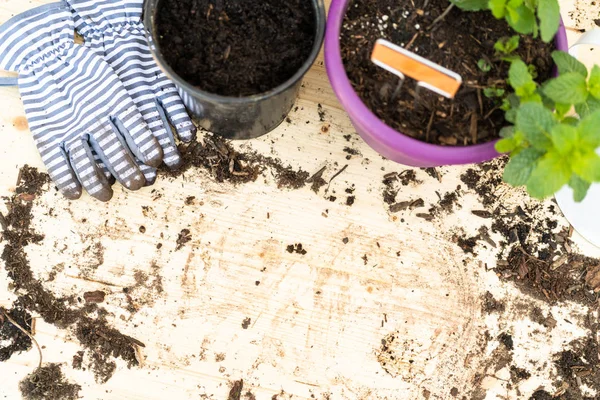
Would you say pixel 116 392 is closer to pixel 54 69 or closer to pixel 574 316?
pixel 54 69

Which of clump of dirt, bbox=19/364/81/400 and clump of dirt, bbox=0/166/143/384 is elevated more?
clump of dirt, bbox=0/166/143/384

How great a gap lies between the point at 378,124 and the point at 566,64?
32cm

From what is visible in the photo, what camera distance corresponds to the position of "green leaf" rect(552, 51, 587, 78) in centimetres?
87

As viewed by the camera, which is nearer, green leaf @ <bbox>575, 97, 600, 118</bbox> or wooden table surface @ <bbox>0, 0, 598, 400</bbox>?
green leaf @ <bbox>575, 97, 600, 118</bbox>

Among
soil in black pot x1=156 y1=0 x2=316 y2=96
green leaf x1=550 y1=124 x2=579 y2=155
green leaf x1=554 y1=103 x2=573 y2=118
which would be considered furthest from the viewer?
soil in black pot x1=156 y1=0 x2=316 y2=96

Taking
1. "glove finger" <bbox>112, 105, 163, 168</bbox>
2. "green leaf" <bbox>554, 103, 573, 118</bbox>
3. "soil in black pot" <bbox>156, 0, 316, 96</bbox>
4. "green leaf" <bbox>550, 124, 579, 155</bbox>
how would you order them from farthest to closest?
"glove finger" <bbox>112, 105, 163, 168</bbox> < "soil in black pot" <bbox>156, 0, 316, 96</bbox> < "green leaf" <bbox>554, 103, 573, 118</bbox> < "green leaf" <bbox>550, 124, 579, 155</bbox>

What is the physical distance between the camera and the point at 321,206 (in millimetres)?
1197

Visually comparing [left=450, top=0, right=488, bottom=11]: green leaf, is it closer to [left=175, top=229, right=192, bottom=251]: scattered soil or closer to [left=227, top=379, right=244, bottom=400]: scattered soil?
[left=175, top=229, right=192, bottom=251]: scattered soil

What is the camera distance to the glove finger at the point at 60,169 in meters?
1.12

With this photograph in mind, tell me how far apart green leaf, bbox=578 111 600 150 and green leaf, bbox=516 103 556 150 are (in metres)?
0.04

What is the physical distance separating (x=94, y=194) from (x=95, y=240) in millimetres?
111

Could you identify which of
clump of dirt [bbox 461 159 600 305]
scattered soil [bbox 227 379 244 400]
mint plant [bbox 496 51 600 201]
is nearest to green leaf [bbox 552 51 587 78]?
mint plant [bbox 496 51 600 201]

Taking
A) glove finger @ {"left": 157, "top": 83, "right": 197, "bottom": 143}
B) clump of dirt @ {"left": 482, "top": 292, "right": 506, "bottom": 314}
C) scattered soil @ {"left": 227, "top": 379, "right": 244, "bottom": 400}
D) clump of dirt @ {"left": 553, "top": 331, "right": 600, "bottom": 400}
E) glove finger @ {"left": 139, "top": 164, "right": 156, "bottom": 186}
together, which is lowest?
scattered soil @ {"left": 227, "top": 379, "right": 244, "bottom": 400}

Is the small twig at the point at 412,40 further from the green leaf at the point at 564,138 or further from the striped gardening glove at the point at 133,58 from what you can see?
the striped gardening glove at the point at 133,58
